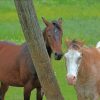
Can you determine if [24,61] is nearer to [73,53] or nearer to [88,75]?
[88,75]

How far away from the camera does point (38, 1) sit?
106ft

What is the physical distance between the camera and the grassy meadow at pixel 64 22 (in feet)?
49.6

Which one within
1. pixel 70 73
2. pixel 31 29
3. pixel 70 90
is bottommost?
pixel 70 90

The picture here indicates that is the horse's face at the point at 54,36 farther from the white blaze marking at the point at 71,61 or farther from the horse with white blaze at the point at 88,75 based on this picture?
the white blaze marking at the point at 71,61

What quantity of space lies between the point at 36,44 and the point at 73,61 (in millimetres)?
658

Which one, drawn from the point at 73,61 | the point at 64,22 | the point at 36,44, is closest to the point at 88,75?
the point at 73,61

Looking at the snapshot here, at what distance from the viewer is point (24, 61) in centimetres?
1042

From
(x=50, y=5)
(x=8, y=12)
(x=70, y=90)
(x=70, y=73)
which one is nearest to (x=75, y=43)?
(x=70, y=73)

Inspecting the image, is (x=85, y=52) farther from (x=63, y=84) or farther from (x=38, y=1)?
(x=38, y=1)

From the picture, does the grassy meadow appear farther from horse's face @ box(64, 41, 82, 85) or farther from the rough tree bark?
horse's face @ box(64, 41, 82, 85)

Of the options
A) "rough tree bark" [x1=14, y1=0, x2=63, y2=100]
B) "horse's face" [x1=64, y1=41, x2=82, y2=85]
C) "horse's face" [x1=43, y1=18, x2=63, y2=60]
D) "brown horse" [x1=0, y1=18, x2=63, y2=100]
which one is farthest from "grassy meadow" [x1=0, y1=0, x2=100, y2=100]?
"horse's face" [x1=64, y1=41, x2=82, y2=85]

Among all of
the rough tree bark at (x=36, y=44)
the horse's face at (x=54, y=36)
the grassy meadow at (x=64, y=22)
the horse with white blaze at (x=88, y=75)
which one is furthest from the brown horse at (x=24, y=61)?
the grassy meadow at (x=64, y=22)

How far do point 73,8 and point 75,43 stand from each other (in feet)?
69.5

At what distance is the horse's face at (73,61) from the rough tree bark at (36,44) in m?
0.38
